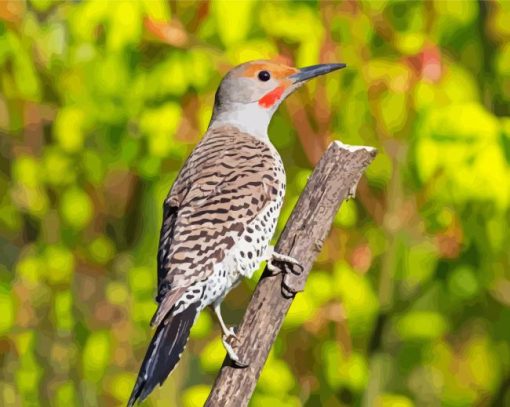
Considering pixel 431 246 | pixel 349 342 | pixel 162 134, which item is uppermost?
pixel 162 134

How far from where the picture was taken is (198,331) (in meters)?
4.26

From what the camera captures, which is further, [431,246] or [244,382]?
[431,246]

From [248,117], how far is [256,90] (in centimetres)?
9

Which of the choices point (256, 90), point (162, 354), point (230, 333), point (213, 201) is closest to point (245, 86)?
point (256, 90)

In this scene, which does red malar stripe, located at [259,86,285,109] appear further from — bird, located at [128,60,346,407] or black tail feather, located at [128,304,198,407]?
black tail feather, located at [128,304,198,407]

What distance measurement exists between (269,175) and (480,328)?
1.72m

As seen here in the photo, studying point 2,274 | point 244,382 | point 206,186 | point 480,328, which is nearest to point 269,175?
point 206,186

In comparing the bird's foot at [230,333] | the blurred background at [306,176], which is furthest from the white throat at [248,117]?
the bird's foot at [230,333]

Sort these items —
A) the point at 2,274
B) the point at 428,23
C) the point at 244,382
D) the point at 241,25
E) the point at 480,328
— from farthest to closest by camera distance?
the point at 2,274, the point at 480,328, the point at 428,23, the point at 241,25, the point at 244,382

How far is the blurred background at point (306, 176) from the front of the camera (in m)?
3.88

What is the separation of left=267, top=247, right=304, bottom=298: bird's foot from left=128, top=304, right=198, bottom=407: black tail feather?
26cm

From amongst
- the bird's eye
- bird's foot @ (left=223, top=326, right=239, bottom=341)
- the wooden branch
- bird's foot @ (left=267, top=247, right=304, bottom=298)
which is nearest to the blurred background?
the bird's eye

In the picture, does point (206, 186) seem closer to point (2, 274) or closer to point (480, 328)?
point (480, 328)

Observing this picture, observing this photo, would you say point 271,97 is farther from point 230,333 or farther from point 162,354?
point 162,354
